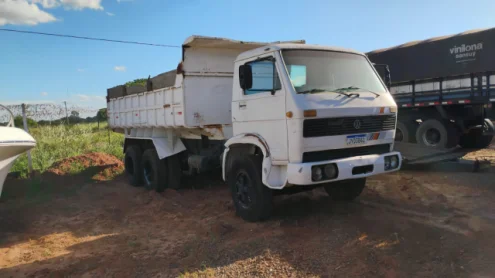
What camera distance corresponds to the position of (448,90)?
10617 mm

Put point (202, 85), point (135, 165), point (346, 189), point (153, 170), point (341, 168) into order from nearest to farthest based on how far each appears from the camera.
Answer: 1. point (341, 168)
2. point (346, 189)
3. point (202, 85)
4. point (153, 170)
5. point (135, 165)

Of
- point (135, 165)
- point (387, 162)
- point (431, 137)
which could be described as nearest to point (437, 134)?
point (431, 137)

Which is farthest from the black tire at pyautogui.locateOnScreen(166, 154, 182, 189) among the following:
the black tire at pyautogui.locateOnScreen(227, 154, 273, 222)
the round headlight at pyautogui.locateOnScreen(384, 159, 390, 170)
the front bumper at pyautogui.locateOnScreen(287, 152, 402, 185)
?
the round headlight at pyautogui.locateOnScreen(384, 159, 390, 170)

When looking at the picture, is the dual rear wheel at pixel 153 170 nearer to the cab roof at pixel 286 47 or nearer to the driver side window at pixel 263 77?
the driver side window at pixel 263 77

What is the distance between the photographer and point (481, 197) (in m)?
5.82

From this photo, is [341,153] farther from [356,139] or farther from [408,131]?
[408,131]

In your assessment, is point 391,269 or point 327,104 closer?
point 391,269

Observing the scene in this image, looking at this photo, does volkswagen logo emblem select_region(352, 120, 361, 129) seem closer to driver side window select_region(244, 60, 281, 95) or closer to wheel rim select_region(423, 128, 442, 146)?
driver side window select_region(244, 60, 281, 95)

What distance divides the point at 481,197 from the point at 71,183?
29.7 ft

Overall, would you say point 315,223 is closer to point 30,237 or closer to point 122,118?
point 30,237

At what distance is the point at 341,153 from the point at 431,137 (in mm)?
7442

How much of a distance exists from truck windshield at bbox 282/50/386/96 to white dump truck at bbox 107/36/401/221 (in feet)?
0.05

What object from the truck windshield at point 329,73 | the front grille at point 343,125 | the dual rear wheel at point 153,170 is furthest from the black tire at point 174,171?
the front grille at point 343,125

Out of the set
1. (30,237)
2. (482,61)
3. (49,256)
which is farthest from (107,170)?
(482,61)
